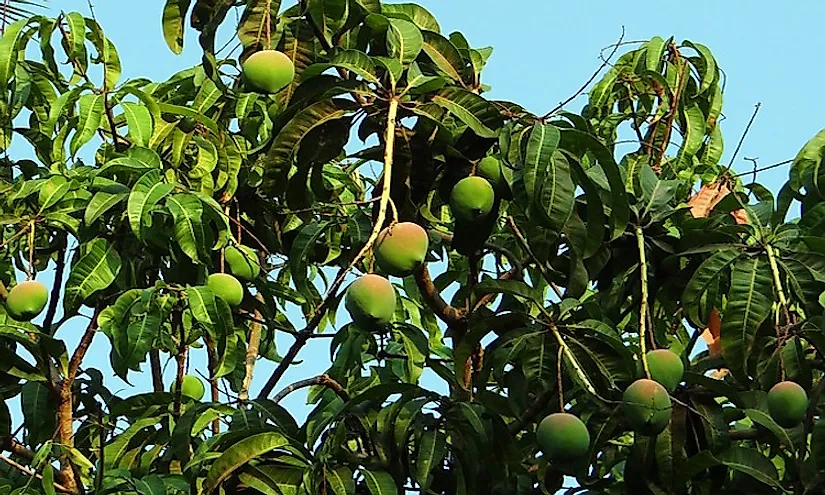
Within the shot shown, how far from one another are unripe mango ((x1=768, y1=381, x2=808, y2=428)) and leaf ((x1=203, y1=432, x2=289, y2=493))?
74 cm

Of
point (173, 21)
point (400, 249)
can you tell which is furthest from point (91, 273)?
point (400, 249)

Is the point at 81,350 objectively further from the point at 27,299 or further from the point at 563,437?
the point at 563,437

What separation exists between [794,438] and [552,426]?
0.45 meters

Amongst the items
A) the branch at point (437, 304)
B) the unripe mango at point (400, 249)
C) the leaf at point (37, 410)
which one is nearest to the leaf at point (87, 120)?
the leaf at point (37, 410)

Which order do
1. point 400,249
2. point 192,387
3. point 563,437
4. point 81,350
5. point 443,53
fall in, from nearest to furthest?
point 400,249, point 563,437, point 443,53, point 81,350, point 192,387

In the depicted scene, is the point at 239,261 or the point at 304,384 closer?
the point at 304,384

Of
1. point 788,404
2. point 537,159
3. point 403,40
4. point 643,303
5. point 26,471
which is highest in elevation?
point 403,40

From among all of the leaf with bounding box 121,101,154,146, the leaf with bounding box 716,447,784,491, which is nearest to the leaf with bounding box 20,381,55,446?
the leaf with bounding box 121,101,154,146

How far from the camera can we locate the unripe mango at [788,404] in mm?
1854

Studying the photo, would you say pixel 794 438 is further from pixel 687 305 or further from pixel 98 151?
pixel 98 151

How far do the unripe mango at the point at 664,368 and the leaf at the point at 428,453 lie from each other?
1.16 ft

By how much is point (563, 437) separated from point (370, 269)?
359 millimetres

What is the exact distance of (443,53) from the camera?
82.0 inches

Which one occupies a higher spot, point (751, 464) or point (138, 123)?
point (138, 123)
